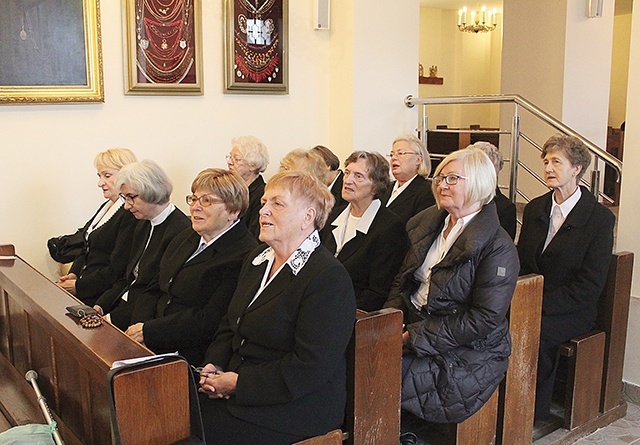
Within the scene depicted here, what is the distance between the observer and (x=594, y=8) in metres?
6.80

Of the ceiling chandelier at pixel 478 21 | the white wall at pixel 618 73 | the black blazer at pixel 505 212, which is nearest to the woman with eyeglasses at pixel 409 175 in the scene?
the black blazer at pixel 505 212

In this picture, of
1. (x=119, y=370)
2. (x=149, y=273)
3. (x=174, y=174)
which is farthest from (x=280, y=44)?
(x=119, y=370)

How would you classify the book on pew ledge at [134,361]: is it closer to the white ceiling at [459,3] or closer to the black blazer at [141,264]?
the black blazer at [141,264]

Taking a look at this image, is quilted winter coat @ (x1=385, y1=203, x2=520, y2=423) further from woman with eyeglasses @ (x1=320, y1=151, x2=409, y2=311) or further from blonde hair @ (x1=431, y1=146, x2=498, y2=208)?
woman with eyeglasses @ (x1=320, y1=151, x2=409, y2=311)

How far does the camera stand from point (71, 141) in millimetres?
4227

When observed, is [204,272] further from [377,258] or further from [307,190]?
[377,258]

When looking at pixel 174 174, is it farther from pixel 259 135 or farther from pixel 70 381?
pixel 70 381

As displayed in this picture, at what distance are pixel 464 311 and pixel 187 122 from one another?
274 centimetres

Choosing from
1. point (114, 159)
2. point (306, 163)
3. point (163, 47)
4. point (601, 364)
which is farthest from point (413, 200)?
point (163, 47)

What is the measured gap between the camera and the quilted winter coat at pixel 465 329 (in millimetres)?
2523

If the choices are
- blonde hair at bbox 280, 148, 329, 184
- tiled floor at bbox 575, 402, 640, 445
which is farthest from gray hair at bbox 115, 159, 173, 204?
tiled floor at bbox 575, 402, 640, 445

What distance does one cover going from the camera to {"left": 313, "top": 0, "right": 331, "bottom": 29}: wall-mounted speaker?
5.07 meters

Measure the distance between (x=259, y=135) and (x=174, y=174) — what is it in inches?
28.8

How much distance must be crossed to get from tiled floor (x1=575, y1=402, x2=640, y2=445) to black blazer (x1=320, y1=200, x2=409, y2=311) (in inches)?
45.5
